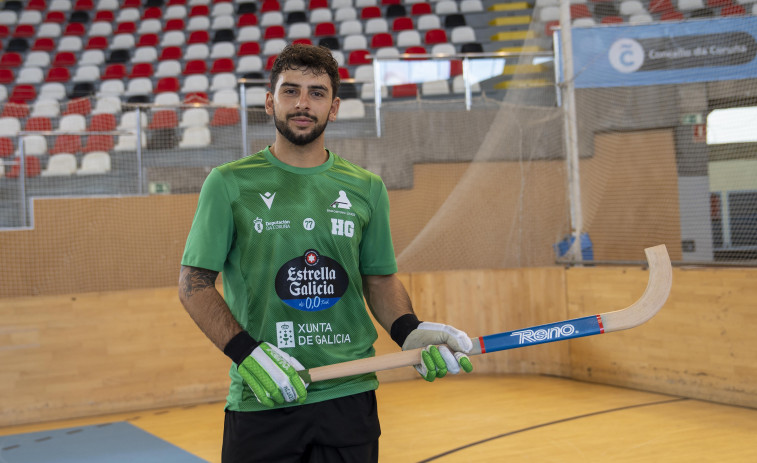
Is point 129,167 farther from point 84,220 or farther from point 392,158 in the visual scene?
point 392,158

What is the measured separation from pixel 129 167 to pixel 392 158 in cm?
265

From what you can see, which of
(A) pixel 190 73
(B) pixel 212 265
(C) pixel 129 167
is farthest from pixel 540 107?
(A) pixel 190 73

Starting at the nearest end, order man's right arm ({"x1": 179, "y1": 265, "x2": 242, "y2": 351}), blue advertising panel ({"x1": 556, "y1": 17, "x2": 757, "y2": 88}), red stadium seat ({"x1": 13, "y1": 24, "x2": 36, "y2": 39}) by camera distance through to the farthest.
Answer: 1. man's right arm ({"x1": 179, "y1": 265, "x2": 242, "y2": 351})
2. blue advertising panel ({"x1": 556, "y1": 17, "x2": 757, "y2": 88})
3. red stadium seat ({"x1": 13, "y1": 24, "x2": 36, "y2": 39})

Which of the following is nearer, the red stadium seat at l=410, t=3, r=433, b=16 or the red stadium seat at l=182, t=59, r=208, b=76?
the red stadium seat at l=182, t=59, r=208, b=76

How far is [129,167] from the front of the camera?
7.36 metres

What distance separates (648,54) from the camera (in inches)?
263

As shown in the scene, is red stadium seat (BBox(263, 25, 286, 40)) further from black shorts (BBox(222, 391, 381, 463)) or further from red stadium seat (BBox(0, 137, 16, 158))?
black shorts (BBox(222, 391, 381, 463))

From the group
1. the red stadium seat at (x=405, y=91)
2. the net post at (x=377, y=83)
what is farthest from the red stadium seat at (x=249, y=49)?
the red stadium seat at (x=405, y=91)

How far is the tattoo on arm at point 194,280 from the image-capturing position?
199cm

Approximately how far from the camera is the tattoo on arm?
6.52 ft

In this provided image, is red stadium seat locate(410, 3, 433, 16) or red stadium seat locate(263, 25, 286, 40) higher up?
red stadium seat locate(410, 3, 433, 16)

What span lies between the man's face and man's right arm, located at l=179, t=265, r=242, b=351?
18.2 inches

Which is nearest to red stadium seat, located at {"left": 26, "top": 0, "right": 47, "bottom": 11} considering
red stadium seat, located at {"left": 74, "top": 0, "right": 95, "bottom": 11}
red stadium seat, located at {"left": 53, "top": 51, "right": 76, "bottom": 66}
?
red stadium seat, located at {"left": 74, "top": 0, "right": 95, "bottom": 11}

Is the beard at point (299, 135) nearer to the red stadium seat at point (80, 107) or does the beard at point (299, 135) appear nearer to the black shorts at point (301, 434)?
the black shorts at point (301, 434)
